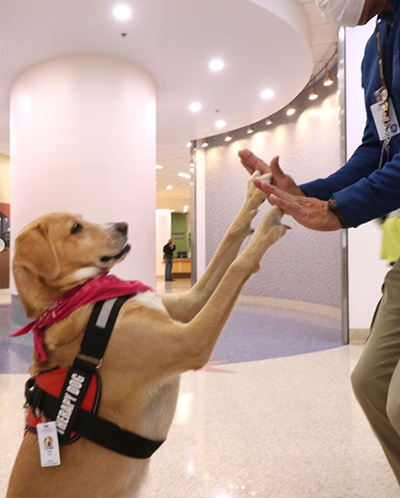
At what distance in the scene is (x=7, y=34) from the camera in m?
4.48

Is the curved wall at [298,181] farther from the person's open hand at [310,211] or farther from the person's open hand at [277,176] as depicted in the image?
the person's open hand at [310,211]

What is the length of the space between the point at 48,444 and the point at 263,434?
4.40ft

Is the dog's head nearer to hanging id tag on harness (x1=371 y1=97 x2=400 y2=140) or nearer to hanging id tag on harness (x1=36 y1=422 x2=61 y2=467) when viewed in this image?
hanging id tag on harness (x1=36 y1=422 x2=61 y2=467)

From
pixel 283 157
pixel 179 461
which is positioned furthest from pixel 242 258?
pixel 283 157

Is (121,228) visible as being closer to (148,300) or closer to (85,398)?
(148,300)

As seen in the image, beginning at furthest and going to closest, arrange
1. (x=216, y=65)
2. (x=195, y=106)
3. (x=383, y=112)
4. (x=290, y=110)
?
(x=290, y=110) → (x=195, y=106) → (x=216, y=65) → (x=383, y=112)

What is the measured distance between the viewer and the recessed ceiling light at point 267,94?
6.14 meters

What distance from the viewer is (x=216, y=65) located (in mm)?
5305

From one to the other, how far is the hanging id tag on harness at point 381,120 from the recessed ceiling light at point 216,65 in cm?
429

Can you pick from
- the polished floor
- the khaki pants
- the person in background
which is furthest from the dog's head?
the person in background

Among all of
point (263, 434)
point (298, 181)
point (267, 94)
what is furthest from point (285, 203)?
point (298, 181)

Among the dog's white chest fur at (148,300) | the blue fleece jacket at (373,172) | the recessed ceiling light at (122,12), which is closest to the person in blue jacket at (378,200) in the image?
the blue fleece jacket at (373,172)

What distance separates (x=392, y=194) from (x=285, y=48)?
4.40 metres

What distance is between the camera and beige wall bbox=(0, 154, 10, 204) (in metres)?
10.6
